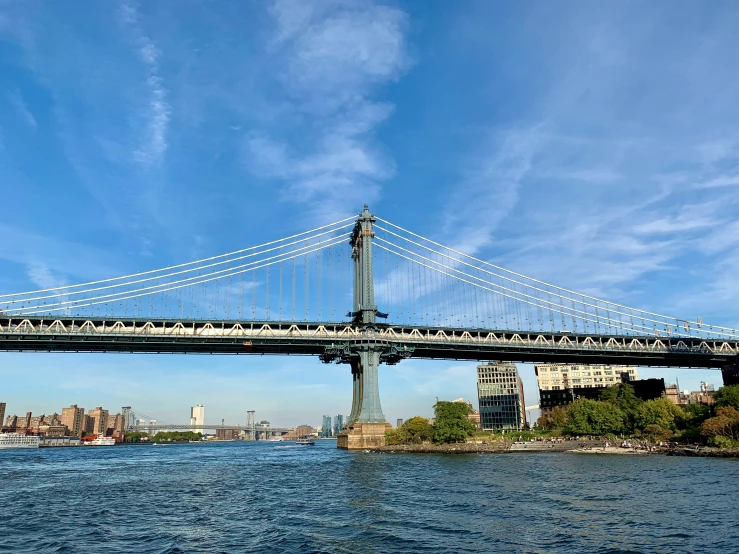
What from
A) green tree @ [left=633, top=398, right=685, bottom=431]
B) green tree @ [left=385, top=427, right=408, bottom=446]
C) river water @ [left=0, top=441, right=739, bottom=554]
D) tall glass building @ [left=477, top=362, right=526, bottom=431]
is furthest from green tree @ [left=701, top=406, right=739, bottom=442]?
tall glass building @ [left=477, top=362, right=526, bottom=431]

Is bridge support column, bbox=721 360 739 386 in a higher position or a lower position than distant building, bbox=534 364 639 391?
lower

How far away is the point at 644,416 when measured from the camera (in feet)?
279

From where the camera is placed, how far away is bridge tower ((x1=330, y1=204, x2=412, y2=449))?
278 ft

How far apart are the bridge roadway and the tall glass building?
6655 cm

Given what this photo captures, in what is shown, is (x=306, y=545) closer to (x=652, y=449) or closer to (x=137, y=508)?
(x=137, y=508)

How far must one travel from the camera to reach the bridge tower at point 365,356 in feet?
278

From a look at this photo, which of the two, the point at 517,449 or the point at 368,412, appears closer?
the point at 517,449

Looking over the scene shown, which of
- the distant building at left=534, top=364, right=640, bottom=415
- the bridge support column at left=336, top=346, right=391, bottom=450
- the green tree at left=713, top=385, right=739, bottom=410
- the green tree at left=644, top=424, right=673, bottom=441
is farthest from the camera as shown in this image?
the distant building at left=534, top=364, right=640, bottom=415

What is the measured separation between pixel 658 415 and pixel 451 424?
30.8 m

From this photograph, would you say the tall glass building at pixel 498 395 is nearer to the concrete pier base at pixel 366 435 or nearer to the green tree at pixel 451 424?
the green tree at pixel 451 424

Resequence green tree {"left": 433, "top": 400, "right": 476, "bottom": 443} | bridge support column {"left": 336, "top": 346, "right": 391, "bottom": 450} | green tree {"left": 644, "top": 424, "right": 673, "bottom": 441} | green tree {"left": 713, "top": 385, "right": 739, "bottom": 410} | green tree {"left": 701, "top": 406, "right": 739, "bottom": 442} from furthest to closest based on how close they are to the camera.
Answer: green tree {"left": 433, "top": 400, "right": 476, "bottom": 443}, bridge support column {"left": 336, "top": 346, "right": 391, "bottom": 450}, green tree {"left": 644, "top": 424, "right": 673, "bottom": 441}, green tree {"left": 713, "top": 385, "right": 739, "bottom": 410}, green tree {"left": 701, "top": 406, "right": 739, "bottom": 442}

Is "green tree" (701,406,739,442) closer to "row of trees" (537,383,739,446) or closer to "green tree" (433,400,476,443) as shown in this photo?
"row of trees" (537,383,739,446)

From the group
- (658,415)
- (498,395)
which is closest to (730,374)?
(658,415)

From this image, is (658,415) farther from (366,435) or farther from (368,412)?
(366,435)
